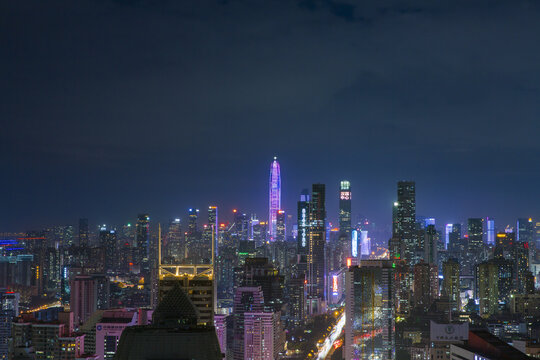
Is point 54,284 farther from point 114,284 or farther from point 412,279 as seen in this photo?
point 412,279

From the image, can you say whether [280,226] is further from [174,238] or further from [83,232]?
[174,238]

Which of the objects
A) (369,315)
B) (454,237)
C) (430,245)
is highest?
(454,237)

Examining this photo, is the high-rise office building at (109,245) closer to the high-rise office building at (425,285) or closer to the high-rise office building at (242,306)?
the high-rise office building at (242,306)

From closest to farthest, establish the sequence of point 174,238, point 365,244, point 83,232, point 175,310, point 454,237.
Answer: point 175,310 < point 174,238 < point 83,232 < point 454,237 < point 365,244

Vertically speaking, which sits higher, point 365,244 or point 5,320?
point 365,244

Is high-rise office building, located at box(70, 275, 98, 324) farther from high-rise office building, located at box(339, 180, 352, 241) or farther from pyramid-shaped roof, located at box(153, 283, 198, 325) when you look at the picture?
high-rise office building, located at box(339, 180, 352, 241)

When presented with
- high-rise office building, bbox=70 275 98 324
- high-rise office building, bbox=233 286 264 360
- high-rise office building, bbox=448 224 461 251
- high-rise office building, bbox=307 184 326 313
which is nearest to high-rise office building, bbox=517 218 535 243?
high-rise office building, bbox=448 224 461 251

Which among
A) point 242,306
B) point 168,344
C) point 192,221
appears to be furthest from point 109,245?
point 168,344
